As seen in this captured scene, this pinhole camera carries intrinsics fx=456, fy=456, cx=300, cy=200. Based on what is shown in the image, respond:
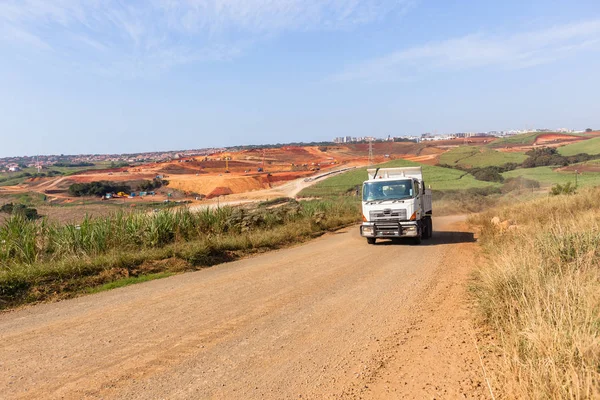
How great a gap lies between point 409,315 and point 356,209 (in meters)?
24.4

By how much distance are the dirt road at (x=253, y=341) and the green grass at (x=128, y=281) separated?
0.42 m

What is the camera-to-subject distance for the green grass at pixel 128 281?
1010 centimetres

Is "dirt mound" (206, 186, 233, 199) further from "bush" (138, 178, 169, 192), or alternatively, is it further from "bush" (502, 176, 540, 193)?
"bush" (502, 176, 540, 193)

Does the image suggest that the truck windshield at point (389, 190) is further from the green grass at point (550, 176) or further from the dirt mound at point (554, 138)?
the dirt mound at point (554, 138)

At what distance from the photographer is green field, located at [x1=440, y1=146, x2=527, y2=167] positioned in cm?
5806

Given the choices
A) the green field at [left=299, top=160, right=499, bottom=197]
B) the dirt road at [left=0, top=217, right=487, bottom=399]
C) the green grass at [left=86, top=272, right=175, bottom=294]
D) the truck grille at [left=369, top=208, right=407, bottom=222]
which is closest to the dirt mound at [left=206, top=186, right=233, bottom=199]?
the green field at [left=299, top=160, right=499, bottom=197]

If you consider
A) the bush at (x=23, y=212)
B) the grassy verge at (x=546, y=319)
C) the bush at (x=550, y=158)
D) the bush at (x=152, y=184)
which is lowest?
the bush at (x=550, y=158)

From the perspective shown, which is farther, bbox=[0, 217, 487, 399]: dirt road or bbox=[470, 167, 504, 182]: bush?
bbox=[470, 167, 504, 182]: bush

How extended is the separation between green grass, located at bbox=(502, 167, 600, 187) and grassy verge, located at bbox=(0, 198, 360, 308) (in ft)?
101

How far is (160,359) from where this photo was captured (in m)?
5.84

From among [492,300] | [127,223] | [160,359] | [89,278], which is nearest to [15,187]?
[127,223]

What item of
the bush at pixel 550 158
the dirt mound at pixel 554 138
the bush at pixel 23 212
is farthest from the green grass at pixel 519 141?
the bush at pixel 23 212

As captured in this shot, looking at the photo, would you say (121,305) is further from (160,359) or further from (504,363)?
(504,363)

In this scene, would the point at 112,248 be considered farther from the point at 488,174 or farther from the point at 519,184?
the point at 488,174
